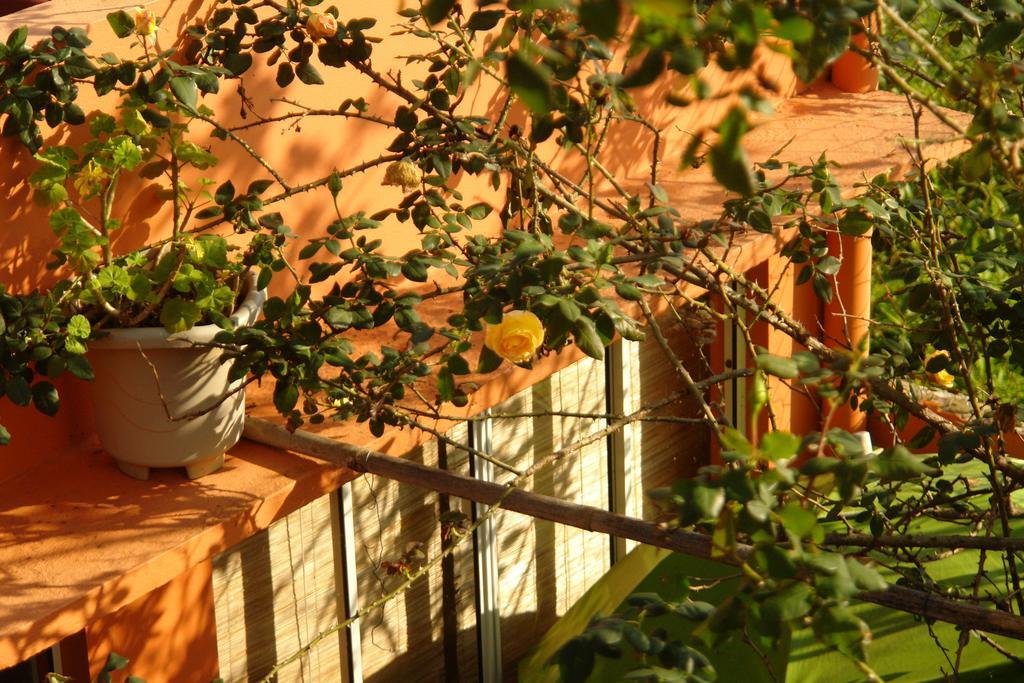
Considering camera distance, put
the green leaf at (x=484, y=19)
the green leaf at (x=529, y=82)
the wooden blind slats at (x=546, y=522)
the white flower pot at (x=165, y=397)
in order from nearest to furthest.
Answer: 1. the green leaf at (x=529, y=82)
2. the green leaf at (x=484, y=19)
3. the white flower pot at (x=165, y=397)
4. the wooden blind slats at (x=546, y=522)

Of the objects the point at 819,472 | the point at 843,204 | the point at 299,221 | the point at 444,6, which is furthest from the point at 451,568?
the point at 444,6

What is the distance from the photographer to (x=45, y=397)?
2594 mm

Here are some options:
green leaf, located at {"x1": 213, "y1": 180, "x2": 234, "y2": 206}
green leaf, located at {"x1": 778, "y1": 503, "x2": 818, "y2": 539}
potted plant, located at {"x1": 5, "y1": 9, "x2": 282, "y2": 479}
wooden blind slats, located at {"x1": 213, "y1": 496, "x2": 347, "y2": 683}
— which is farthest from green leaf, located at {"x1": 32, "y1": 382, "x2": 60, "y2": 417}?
green leaf, located at {"x1": 778, "y1": 503, "x2": 818, "y2": 539}

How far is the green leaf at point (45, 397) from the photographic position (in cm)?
259

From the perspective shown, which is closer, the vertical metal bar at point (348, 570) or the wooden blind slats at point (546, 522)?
the vertical metal bar at point (348, 570)

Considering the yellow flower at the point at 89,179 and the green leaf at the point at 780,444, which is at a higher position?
the yellow flower at the point at 89,179

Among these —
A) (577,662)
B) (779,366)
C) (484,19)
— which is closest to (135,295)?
(484,19)

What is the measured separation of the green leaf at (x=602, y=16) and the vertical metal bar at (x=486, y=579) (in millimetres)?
3314

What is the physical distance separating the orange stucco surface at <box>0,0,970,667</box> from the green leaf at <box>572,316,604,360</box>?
873 mm

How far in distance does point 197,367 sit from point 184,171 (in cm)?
61

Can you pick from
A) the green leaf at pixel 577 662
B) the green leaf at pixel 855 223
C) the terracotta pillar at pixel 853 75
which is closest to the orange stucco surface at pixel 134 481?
the green leaf at pixel 855 223

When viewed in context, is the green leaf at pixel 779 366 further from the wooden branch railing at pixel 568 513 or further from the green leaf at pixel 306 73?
the green leaf at pixel 306 73

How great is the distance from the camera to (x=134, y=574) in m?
2.47

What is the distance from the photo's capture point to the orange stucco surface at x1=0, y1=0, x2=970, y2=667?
2.46 metres
